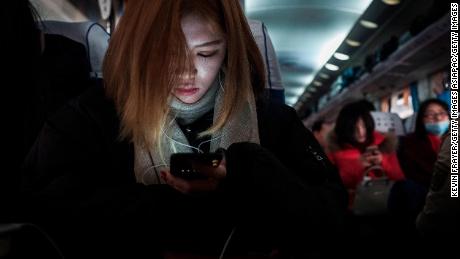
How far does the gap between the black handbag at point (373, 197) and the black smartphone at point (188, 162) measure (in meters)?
2.31

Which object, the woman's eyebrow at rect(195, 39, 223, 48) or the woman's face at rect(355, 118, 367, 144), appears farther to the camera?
the woman's face at rect(355, 118, 367, 144)

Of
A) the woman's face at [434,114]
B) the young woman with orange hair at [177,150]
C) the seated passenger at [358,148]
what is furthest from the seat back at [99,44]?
the woman's face at [434,114]

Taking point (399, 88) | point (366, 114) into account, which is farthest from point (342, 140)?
point (399, 88)

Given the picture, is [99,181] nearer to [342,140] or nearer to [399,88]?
[342,140]

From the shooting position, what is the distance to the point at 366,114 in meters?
3.80

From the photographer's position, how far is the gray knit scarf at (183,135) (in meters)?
1.05

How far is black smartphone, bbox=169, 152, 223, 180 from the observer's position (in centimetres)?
86

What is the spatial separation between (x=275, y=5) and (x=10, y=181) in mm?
4893

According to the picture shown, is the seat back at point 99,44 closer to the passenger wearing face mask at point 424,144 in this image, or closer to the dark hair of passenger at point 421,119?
the passenger wearing face mask at point 424,144

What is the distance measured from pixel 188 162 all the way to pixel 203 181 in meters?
0.06

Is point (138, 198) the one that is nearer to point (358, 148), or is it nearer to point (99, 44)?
point (99, 44)

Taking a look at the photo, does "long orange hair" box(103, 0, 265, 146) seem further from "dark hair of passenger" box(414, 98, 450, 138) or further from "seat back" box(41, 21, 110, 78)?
"dark hair of passenger" box(414, 98, 450, 138)

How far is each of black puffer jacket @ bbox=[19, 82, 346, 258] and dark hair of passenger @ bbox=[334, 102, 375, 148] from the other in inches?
111

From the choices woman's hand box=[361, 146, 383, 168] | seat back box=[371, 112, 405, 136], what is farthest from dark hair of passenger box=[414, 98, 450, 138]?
woman's hand box=[361, 146, 383, 168]
